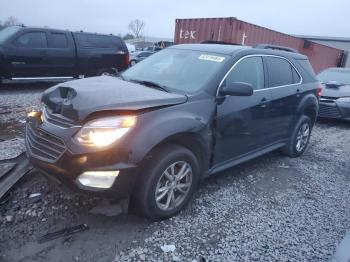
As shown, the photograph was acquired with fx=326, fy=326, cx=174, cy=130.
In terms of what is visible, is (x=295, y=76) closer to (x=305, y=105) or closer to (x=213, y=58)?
(x=305, y=105)

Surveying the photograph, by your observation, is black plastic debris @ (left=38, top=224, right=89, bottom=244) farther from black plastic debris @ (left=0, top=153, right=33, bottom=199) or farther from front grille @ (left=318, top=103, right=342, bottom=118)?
front grille @ (left=318, top=103, right=342, bottom=118)

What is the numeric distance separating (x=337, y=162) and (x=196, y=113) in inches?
140

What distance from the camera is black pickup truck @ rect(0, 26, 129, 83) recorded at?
9000 millimetres

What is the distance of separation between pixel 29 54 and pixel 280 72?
7.32 m

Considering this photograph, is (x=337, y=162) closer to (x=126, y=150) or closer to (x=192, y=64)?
(x=192, y=64)

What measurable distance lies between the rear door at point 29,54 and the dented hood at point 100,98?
6605 millimetres

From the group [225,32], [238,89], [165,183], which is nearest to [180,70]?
[238,89]

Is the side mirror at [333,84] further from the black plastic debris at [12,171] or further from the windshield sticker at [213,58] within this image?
the black plastic debris at [12,171]

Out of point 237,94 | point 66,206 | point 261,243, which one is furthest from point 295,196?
point 66,206

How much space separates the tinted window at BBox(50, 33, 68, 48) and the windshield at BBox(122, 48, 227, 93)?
21.3 feet

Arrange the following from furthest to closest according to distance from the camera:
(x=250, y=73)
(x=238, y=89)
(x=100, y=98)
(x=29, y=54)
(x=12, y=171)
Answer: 1. (x=29, y=54)
2. (x=250, y=73)
3. (x=12, y=171)
4. (x=238, y=89)
5. (x=100, y=98)

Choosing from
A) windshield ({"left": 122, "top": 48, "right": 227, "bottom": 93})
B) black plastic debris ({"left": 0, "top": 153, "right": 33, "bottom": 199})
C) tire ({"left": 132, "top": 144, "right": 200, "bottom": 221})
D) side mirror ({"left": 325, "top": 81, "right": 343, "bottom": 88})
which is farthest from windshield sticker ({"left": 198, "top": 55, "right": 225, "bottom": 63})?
side mirror ({"left": 325, "top": 81, "right": 343, "bottom": 88})

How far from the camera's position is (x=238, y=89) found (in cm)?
343

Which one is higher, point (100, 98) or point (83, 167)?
point (100, 98)
